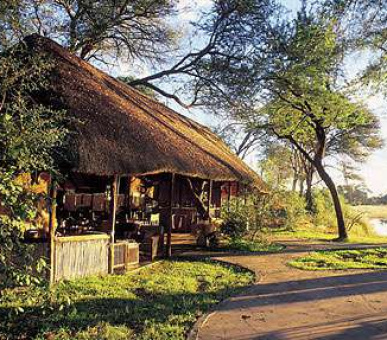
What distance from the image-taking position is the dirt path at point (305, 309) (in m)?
4.58

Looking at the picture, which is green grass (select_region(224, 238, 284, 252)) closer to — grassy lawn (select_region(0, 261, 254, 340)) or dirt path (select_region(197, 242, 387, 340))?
dirt path (select_region(197, 242, 387, 340))

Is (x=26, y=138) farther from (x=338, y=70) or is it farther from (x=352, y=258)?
(x=338, y=70)

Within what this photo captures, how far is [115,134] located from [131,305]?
3316 millimetres

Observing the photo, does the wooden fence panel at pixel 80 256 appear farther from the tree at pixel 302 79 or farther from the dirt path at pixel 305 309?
the tree at pixel 302 79

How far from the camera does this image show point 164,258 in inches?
356

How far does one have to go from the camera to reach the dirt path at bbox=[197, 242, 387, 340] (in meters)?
4.58

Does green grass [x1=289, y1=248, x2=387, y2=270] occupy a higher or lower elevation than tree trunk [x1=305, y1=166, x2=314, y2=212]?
lower

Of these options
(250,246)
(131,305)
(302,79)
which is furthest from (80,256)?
(302,79)

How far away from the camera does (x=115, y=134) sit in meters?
7.61

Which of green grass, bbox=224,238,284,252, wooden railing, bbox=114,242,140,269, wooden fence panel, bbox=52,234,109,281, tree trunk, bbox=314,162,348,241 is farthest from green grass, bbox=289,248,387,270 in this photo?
wooden fence panel, bbox=52,234,109,281

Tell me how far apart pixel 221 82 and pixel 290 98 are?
9.30ft

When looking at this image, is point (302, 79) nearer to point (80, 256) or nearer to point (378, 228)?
point (80, 256)

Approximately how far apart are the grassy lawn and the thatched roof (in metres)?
1.80

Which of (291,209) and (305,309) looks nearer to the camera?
(305,309)
